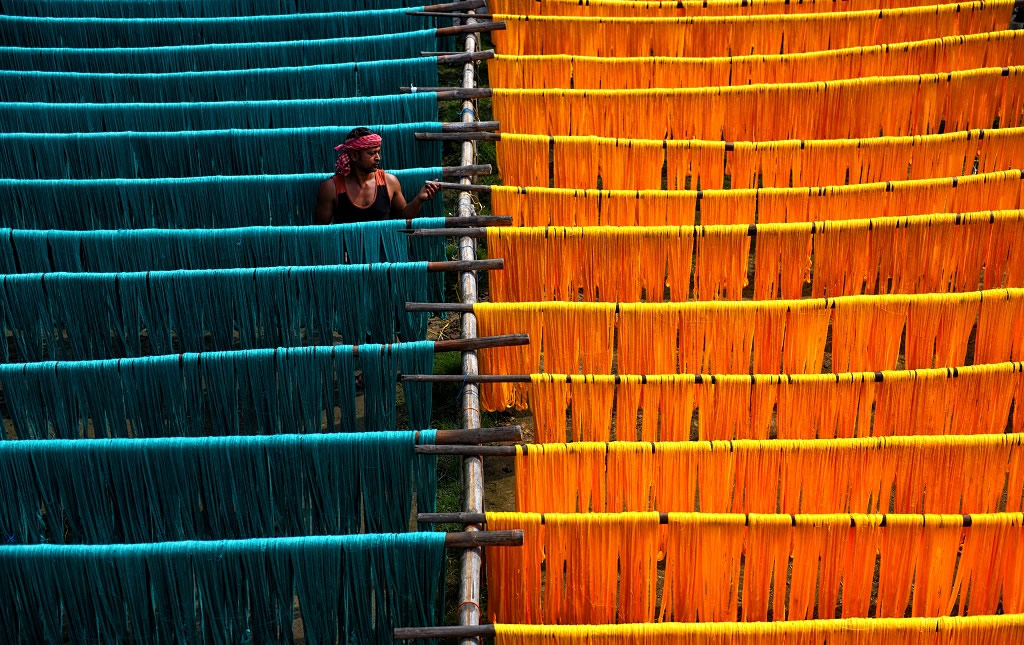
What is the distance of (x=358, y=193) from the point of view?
699cm

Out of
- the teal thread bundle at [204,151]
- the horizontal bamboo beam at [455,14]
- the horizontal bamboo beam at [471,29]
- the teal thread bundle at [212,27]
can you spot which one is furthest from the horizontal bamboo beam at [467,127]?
the teal thread bundle at [212,27]

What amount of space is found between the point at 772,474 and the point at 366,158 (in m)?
3.46

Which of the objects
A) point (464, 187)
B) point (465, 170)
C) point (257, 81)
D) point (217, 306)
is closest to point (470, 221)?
point (464, 187)

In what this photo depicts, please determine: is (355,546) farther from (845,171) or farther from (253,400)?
(845,171)

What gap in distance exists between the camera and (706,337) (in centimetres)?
588

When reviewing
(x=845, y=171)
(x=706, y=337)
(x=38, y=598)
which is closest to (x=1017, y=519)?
(x=706, y=337)

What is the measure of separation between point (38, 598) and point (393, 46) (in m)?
5.84

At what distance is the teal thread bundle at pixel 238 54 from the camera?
8797mm

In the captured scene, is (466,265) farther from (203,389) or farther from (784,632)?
(784,632)

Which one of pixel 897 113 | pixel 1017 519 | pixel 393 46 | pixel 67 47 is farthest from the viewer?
pixel 67 47

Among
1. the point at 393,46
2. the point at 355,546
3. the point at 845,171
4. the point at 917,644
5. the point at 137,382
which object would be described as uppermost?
the point at 393,46

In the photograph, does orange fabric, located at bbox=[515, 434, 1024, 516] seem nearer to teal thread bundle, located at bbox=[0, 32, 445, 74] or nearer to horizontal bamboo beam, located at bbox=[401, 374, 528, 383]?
horizontal bamboo beam, located at bbox=[401, 374, 528, 383]

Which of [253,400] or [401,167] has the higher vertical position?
[401,167]

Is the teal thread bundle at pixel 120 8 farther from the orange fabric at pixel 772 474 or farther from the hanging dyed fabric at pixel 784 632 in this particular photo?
the hanging dyed fabric at pixel 784 632
